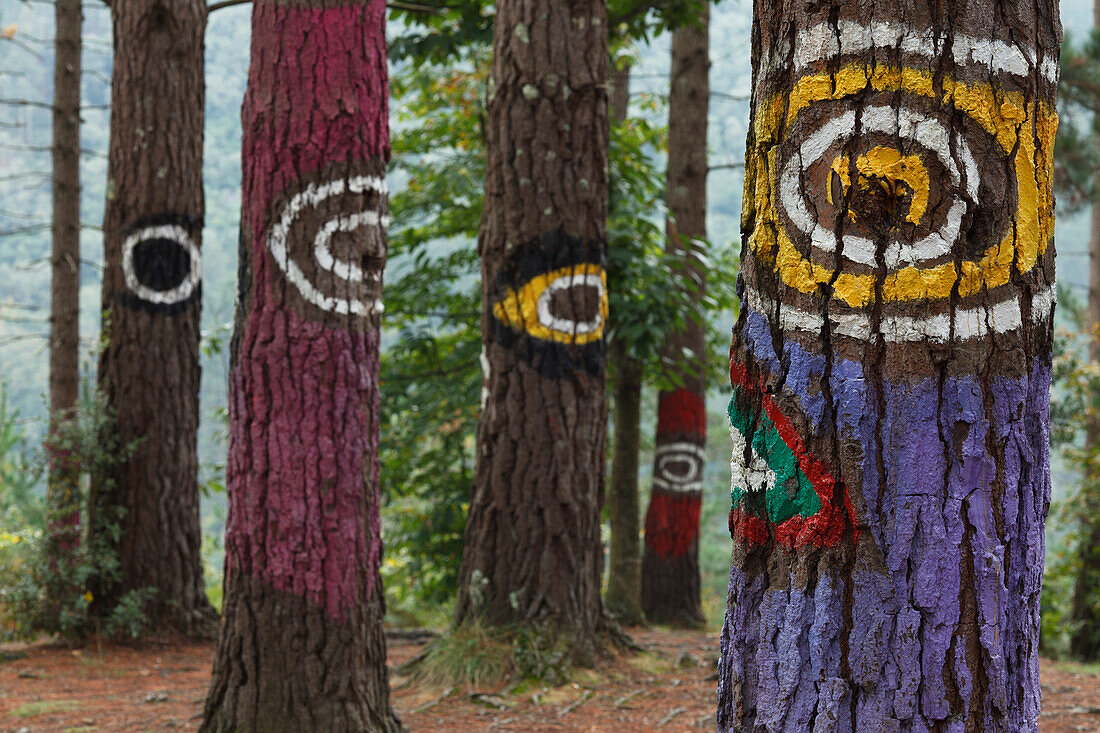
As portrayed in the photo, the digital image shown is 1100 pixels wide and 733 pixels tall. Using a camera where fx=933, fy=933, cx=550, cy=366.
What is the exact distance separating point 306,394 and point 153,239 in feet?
13.0

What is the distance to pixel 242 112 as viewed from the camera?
3840 millimetres

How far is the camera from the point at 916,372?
162cm

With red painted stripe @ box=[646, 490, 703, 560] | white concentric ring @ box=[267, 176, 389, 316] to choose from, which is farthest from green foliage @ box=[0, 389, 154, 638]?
red painted stripe @ box=[646, 490, 703, 560]

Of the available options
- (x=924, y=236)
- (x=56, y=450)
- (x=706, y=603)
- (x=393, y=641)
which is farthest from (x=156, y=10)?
(x=706, y=603)

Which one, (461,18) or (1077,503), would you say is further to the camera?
(1077,503)

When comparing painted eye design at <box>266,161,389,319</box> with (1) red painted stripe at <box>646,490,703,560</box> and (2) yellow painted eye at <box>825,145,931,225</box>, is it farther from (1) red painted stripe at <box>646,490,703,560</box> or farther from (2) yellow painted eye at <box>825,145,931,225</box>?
(1) red painted stripe at <box>646,490,703,560</box>

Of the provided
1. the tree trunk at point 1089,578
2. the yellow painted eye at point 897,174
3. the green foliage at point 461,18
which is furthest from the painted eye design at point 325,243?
the tree trunk at point 1089,578

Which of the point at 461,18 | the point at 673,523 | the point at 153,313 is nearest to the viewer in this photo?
the point at 153,313

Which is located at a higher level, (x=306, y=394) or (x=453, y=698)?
(x=306, y=394)

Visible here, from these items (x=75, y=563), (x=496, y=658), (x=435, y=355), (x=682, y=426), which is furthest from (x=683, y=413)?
(x=75, y=563)

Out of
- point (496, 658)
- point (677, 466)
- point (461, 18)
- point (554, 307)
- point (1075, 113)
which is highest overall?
point (1075, 113)

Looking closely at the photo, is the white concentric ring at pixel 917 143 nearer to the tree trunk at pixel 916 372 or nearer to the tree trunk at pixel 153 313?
the tree trunk at pixel 916 372

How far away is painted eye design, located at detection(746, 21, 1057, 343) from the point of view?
1623 mm

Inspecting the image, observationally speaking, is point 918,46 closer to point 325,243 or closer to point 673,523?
point 325,243
